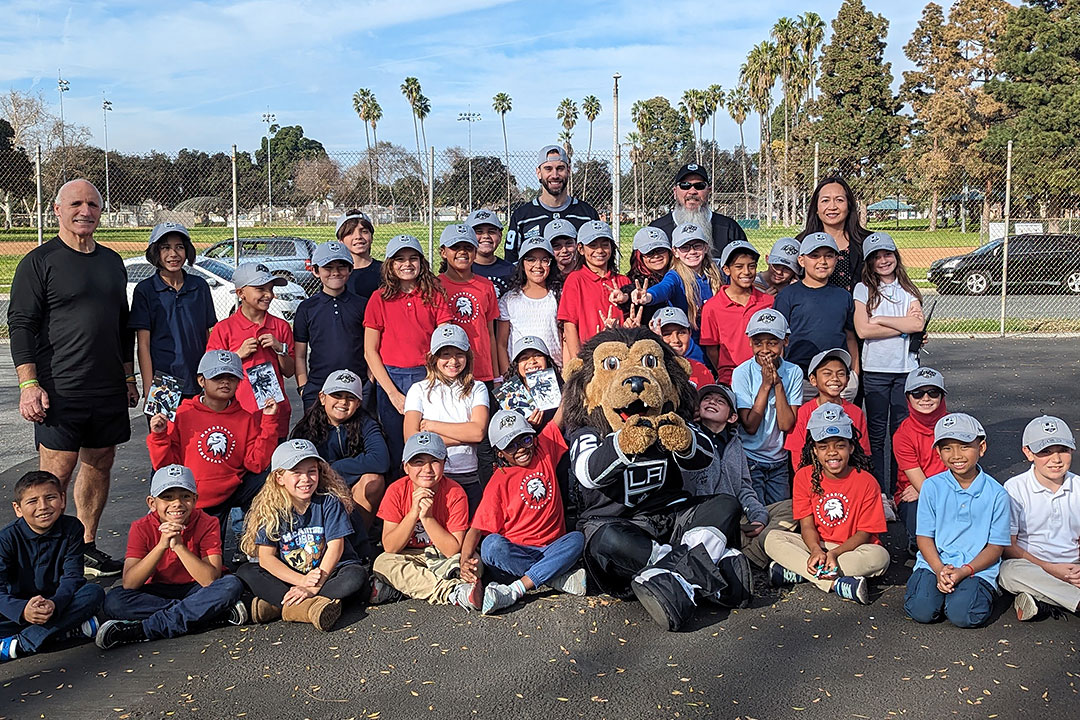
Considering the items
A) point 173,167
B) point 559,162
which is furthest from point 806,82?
point 559,162

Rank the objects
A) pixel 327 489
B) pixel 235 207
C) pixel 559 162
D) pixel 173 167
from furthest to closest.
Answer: pixel 173 167 → pixel 235 207 → pixel 559 162 → pixel 327 489

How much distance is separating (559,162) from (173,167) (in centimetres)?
1047

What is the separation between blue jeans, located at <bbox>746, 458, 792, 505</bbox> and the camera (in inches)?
237

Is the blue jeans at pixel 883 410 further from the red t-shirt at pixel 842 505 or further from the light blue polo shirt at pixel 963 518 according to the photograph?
the light blue polo shirt at pixel 963 518

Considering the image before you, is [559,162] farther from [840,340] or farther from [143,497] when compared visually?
[143,497]

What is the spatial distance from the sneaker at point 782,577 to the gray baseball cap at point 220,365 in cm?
323

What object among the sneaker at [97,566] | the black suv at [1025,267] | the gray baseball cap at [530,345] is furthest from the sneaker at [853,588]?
the black suv at [1025,267]

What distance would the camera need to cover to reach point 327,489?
203 inches

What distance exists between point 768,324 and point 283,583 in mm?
3140

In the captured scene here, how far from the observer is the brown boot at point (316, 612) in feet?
15.2

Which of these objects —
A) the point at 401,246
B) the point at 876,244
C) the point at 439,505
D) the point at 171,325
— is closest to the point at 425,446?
the point at 439,505

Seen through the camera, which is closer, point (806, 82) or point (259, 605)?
point (259, 605)

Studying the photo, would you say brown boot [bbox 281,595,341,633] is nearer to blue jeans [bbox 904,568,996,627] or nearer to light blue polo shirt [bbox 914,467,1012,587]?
blue jeans [bbox 904,568,996,627]

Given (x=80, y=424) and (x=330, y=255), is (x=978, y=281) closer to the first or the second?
(x=330, y=255)
